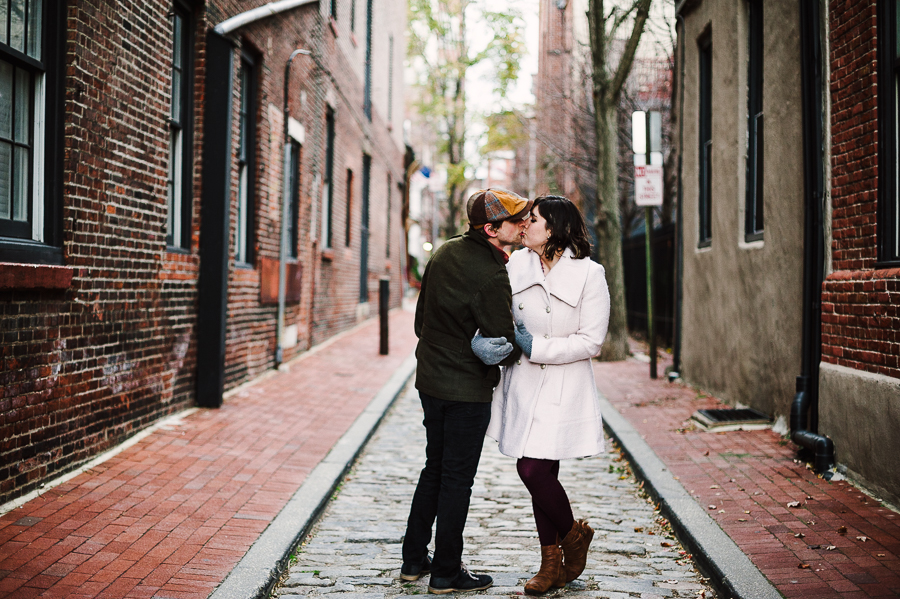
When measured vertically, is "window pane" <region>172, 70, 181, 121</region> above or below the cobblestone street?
above

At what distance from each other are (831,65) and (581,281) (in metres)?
3.34

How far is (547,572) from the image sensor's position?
378 centimetres

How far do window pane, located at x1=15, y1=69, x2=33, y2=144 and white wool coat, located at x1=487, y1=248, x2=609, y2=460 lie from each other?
320 cm

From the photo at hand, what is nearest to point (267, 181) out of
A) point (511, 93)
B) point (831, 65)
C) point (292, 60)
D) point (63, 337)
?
point (292, 60)

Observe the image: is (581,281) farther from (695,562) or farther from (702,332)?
(702,332)

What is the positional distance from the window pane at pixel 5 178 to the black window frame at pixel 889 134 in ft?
17.2

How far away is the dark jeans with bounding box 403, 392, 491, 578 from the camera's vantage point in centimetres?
370

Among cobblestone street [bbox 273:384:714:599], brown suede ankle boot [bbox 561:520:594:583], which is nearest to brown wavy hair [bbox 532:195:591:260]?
brown suede ankle boot [bbox 561:520:594:583]

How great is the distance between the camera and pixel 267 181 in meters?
9.83

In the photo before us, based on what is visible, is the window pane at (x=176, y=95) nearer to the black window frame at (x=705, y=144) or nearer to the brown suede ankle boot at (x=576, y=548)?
the brown suede ankle boot at (x=576, y=548)

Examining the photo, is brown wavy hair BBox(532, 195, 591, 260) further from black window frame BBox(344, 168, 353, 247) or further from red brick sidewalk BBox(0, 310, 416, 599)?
black window frame BBox(344, 168, 353, 247)

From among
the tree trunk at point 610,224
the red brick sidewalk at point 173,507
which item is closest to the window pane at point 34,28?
the red brick sidewalk at point 173,507

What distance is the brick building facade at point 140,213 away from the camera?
16.0ft

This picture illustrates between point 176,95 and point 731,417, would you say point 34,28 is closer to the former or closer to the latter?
point 176,95
